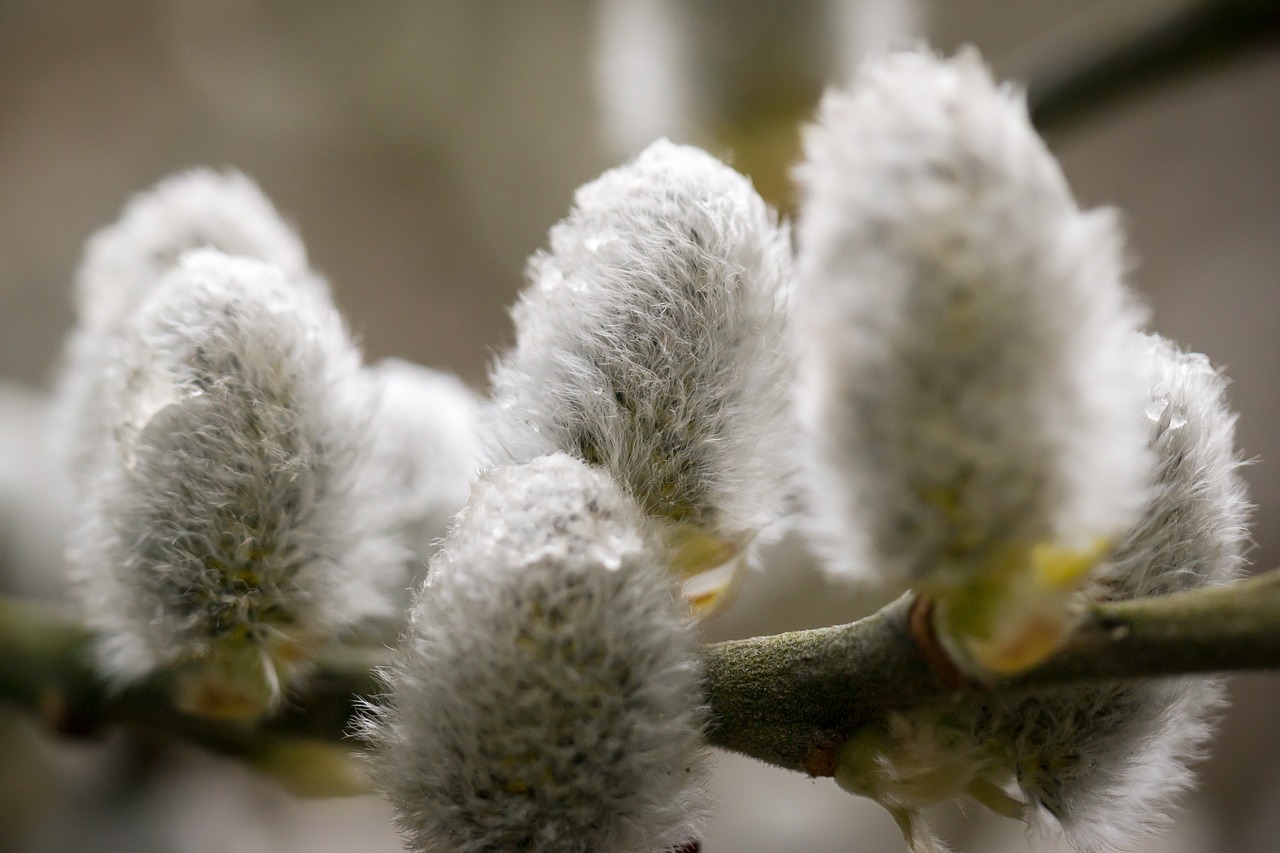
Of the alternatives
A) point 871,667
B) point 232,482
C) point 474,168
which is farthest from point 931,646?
point 474,168

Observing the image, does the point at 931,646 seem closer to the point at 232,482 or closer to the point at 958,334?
the point at 958,334

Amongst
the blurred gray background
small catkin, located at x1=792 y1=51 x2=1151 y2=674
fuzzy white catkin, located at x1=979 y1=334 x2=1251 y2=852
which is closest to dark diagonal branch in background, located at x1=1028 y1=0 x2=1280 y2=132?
the blurred gray background

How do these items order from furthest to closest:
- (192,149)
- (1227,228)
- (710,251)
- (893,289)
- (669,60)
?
(192,149), (1227,228), (669,60), (710,251), (893,289)

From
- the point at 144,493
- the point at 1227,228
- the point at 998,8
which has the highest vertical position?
the point at 998,8

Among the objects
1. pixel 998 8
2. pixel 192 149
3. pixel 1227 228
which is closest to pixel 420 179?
pixel 192 149

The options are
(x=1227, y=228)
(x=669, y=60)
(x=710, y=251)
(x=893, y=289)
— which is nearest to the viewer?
(x=893, y=289)

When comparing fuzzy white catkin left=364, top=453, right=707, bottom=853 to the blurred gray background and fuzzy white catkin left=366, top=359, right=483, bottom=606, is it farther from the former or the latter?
the blurred gray background

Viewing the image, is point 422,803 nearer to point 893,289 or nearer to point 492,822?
point 492,822

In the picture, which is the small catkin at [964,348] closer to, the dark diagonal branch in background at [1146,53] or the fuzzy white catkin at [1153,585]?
the fuzzy white catkin at [1153,585]
